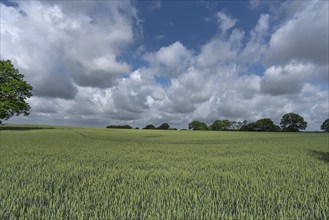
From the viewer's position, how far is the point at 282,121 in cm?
11938

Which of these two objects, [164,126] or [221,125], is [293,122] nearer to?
[221,125]

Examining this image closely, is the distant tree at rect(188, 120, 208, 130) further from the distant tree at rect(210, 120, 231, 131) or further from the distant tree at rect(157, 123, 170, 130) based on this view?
the distant tree at rect(157, 123, 170, 130)

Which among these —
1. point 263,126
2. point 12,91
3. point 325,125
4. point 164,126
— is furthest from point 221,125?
point 12,91

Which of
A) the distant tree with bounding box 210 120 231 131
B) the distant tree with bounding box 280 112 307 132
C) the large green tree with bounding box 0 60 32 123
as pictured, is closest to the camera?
the large green tree with bounding box 0 60 32 123

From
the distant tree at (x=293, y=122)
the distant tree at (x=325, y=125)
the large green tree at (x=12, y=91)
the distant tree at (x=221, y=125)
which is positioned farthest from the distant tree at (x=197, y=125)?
the large green tree at (x=12, y=91)

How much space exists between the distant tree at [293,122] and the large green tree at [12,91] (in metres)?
114

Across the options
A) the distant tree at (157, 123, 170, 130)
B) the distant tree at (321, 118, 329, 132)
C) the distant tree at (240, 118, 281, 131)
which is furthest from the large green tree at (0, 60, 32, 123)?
the distant tree at (321, 118, 329, 132)

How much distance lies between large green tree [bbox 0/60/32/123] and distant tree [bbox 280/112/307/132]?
114m

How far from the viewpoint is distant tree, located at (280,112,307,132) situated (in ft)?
375

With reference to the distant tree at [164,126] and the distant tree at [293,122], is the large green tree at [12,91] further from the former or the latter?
the distant tree at [293,122]

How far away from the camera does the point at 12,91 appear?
4438 centimetres

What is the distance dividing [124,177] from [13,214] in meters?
3.85

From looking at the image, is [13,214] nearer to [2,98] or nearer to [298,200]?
[298,200]

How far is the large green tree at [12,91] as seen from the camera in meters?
44.4
